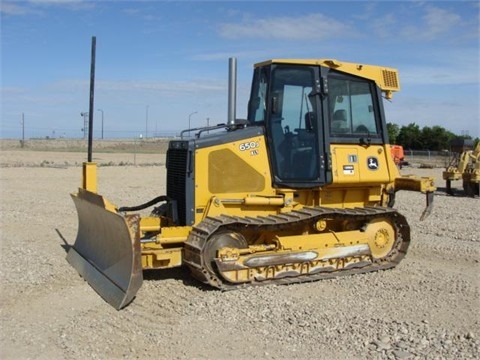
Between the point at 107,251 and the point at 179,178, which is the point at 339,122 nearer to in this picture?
the point at 179,178

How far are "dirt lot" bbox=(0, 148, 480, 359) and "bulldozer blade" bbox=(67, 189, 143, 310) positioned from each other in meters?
→ 0.17

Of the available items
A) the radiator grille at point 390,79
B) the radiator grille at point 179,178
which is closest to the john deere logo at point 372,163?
the radiator grille at point 390,79

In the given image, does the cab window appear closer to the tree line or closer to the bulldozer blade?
the bulldozer blade

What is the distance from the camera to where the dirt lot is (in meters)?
5.17

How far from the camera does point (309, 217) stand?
753 centimetres

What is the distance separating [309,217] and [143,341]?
3027mm

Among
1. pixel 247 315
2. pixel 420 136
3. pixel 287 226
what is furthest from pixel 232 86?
pixel 420 136

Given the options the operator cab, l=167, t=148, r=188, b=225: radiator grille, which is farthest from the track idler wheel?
the operator cab

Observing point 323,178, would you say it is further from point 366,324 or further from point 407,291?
point 366,324

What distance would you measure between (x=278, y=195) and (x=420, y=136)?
65668 mm

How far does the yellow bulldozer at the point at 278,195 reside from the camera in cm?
714

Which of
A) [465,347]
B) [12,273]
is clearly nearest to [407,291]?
[465,347]

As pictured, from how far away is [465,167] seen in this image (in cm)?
2055

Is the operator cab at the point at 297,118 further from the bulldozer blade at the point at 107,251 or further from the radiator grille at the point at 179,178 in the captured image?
the bulldozer blade at the point at 107,251
